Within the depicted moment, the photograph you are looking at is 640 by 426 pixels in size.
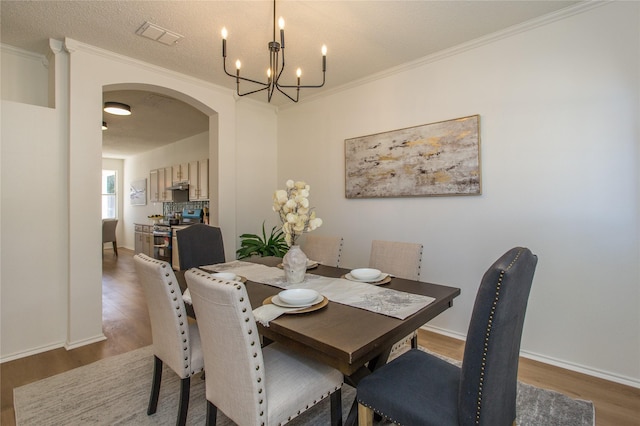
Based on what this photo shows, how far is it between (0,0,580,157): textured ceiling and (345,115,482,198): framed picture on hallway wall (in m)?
0.73

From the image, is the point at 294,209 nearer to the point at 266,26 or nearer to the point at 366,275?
the point at 366,275

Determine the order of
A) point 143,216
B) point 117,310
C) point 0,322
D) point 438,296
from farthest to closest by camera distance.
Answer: point 143,216, point 117,310, point 0,322, point 438,296

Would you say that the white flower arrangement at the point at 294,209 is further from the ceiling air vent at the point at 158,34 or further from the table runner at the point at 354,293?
the ceiling air vent at the point at 158,34

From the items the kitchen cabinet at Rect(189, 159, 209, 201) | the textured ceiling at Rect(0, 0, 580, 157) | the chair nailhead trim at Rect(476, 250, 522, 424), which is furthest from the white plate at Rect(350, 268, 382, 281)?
the kitchen cabinet at Rect(189, 159, 209, 201)

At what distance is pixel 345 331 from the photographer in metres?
1.24

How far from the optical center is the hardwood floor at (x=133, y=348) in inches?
73.5

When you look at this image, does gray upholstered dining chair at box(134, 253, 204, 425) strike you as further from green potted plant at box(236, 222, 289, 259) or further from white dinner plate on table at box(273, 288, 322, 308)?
green potted plant at box(236, 222, 289, 259)

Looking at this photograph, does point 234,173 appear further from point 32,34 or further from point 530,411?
point 530,411

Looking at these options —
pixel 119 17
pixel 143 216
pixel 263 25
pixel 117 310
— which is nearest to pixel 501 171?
pixel 263 25

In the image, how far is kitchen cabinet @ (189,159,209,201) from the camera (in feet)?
18.2

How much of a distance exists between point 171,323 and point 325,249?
57.7 inches

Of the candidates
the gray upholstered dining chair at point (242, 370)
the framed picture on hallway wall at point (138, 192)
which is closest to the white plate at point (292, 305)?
the gray upholstered dining chair at point (242, 370)

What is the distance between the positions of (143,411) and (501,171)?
10.0 ft

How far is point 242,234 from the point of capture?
13.4ft
